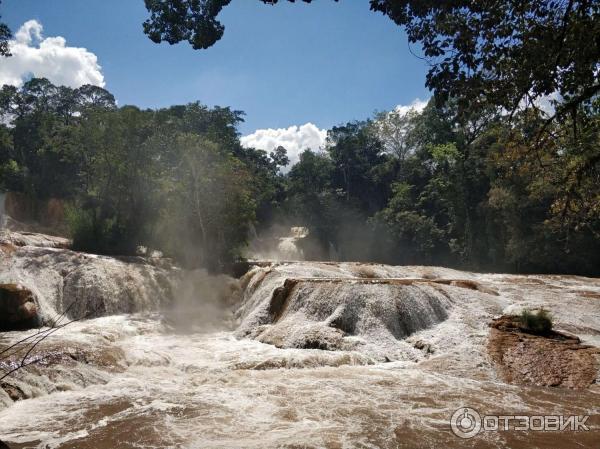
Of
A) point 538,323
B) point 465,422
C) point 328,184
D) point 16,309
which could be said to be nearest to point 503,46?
point 465,422

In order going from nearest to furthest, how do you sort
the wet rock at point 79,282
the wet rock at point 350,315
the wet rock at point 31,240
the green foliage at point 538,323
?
the green foliage at point 538,323 < the wet rock at point 350,315 < the wet rock at point 79,282 < the wet rock at point 31,240

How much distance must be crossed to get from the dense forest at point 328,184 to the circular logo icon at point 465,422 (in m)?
3.10

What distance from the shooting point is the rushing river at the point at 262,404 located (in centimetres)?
556

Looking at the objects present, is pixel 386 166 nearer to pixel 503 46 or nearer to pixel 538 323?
pixel 538 323

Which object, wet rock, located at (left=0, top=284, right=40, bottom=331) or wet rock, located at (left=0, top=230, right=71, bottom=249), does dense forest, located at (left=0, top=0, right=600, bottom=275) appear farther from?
wet rock, located at (left=0, top=284, right=40, bottom=331)

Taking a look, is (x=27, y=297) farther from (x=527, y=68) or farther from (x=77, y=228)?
(x=527, y=68)

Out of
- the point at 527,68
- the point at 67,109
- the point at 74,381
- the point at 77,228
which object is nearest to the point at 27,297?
the point at 74,381

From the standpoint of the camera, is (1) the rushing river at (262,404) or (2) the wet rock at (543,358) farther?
(2) the wet rock at (543,358)

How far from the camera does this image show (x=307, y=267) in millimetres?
17312

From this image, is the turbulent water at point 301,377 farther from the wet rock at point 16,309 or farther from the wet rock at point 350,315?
the wet rock at point 16,309

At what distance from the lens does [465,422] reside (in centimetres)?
614

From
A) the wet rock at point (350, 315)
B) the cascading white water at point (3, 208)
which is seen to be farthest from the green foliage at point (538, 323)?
the cascading white water at point (3, 208)

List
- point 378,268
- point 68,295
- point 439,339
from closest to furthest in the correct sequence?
point 439,339, point 68,295, point 378,268

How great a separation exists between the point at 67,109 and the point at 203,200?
115 feet
